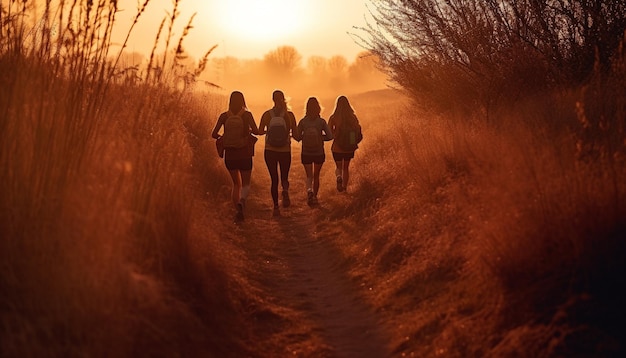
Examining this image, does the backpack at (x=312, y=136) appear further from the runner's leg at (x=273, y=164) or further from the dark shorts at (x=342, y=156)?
the runner's leg at (x=273, y=164)

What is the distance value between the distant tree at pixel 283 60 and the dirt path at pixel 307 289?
8005cm

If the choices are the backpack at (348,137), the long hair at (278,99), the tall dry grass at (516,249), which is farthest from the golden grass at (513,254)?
the backpack at (348,137)

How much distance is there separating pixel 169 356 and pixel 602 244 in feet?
9.65

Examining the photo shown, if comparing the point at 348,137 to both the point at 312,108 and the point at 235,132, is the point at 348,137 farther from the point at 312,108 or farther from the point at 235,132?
the point at 235,132

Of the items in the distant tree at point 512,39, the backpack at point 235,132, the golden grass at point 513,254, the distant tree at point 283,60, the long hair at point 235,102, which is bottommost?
the golden grass at point 513,254

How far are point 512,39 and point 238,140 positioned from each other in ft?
14.2

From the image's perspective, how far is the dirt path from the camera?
5.21 meters

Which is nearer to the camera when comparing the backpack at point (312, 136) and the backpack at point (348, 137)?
the backpack at point (312, 136)

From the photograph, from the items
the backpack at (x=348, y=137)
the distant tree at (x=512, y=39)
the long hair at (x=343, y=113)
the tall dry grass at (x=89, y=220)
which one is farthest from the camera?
the long hair at (x=343, y=113)

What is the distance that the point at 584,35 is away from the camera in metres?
9.30

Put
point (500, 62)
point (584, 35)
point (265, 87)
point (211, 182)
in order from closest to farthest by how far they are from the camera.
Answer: point (584, 35)
point (500, 62)
point (211, 182)
point (265, 87)

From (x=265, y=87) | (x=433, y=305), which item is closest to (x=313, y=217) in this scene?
(x=433, y=305)

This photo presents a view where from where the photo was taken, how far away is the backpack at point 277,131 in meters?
10.2

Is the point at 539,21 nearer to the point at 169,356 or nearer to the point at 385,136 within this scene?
the point at 385,136
